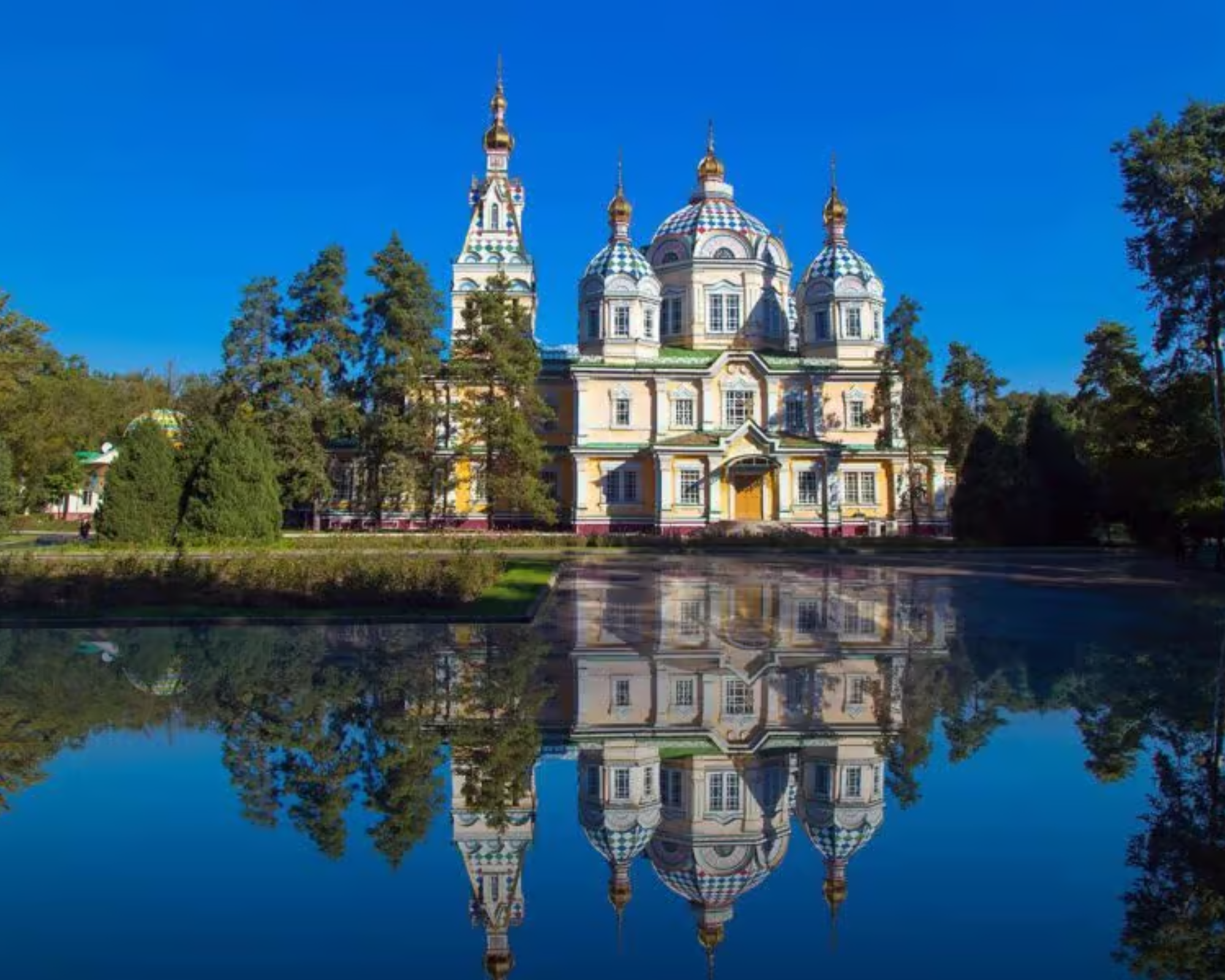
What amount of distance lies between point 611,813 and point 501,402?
36953 mm

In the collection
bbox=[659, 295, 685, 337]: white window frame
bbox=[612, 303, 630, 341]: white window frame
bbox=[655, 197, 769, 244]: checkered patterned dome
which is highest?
bbox=[655, 197, 769, 244]: checkered patterned dome

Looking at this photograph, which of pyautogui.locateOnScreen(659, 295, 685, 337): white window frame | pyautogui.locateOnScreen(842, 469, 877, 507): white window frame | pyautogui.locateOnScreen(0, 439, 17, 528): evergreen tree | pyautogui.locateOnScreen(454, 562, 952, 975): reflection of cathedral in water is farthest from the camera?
pyautogui.locateOnScreen(659, 295, 685, 337): white window frame

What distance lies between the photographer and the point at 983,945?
4.95 m

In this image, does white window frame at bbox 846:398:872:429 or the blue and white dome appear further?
white window frame at bbox 846:398:872:429

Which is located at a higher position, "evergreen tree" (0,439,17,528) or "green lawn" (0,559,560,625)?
"evergreen tree" (0,439,17,528)

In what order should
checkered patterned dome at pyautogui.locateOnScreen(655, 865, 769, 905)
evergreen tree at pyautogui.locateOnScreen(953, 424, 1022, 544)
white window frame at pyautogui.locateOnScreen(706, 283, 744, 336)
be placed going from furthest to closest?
white window frame at pyautogui.locateOnScreen(706, 283, 744, 336), evergreen tree at pyautogui.locateOnScreen(953, 424, 1022, 544), checkered patterned dome at pyautogui.locateOnScreen(655, 865, 769, 905)

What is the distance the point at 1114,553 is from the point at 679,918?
37.1 meters

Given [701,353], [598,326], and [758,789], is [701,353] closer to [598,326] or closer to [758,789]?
[598,326]

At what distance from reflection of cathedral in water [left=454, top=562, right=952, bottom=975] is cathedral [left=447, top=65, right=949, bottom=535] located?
29.3m

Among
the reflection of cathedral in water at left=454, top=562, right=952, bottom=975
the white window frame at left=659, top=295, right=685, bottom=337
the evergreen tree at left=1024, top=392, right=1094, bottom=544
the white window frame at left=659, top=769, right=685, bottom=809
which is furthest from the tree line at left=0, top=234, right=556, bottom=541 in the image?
the white window frame at left=659, top=769, right=685, bottom=809

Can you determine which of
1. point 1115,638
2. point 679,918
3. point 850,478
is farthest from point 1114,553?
point 679,918

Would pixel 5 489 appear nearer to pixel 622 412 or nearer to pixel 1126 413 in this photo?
pixel 622 412

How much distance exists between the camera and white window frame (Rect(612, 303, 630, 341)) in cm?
4903

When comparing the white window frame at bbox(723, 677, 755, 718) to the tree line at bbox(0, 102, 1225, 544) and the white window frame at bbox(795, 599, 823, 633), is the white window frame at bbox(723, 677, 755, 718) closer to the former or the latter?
the white window frame at bbox(795, 599, 823, 633)
